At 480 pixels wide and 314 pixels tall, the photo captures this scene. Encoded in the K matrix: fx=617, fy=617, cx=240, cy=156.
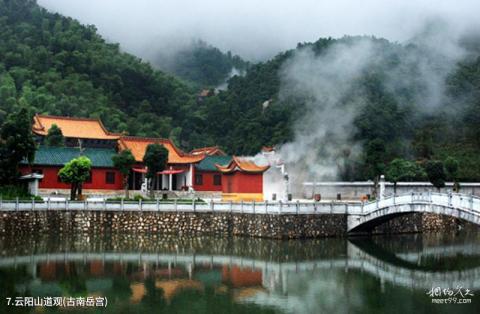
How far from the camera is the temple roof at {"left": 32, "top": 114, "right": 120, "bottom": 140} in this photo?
52094 mm

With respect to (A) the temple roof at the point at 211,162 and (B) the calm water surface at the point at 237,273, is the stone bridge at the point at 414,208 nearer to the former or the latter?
(B) the calm water surface at the point at 237,273

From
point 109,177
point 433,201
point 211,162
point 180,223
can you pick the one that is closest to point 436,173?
point 433,201

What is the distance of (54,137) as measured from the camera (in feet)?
162

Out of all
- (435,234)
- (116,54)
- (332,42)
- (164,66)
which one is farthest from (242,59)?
(435,234)

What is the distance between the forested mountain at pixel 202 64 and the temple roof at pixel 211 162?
99860 mm

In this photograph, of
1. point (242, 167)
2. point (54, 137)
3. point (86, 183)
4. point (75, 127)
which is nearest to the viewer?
point (242, 167)

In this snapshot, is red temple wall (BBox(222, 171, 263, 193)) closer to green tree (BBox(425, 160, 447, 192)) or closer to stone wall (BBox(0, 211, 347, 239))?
stone wall (BBox(0, 211, 347, 239))

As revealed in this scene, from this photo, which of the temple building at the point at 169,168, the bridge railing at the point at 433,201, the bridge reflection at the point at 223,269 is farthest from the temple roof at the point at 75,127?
the bridge railing at the point at 433,201

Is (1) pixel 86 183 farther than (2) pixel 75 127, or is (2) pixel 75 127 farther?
(2) pixel 75 127

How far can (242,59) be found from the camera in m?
164

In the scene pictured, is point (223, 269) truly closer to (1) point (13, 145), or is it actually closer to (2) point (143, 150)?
(1) point (13, 145)

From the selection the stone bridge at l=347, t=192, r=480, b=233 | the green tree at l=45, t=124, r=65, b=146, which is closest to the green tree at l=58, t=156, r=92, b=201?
the green tree at l=45, t=124, r=65, b=146

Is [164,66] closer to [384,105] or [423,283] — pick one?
[384,105]

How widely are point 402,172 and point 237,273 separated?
87.2 ft
